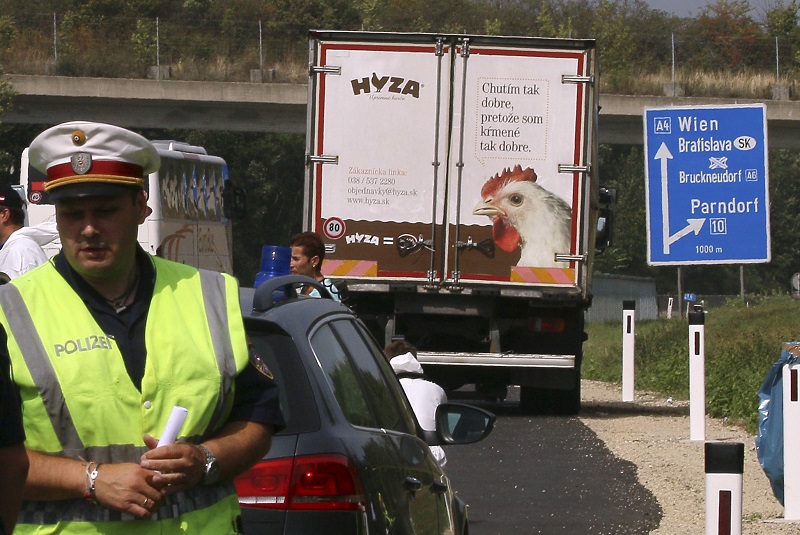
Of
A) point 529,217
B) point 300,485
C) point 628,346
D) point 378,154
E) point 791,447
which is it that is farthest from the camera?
point 628,346

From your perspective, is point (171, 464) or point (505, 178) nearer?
point (171, 464)

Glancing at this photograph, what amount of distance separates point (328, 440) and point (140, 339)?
3.89 feet

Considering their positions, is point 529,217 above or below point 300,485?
above

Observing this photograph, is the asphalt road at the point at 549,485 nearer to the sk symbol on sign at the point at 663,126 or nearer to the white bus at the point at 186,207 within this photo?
the sk symbol on sign at the point at 663,126

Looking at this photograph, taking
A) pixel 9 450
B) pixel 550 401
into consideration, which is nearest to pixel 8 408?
pixel 9 450

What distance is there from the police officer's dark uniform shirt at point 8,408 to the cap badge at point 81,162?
25.0 inches

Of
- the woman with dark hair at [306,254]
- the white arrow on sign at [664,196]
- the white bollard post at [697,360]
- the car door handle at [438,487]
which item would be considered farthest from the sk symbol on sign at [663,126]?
the car door handle at [438,487]

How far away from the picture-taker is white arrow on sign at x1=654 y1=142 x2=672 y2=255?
13422 millimetres

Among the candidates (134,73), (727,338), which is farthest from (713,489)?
(134,73)

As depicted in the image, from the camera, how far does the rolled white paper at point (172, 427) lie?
3035 millimetres

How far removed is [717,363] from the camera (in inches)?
744

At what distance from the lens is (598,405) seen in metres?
19.5

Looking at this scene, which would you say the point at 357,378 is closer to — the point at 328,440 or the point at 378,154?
the point at 328,440

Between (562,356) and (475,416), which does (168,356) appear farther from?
(562,356)
